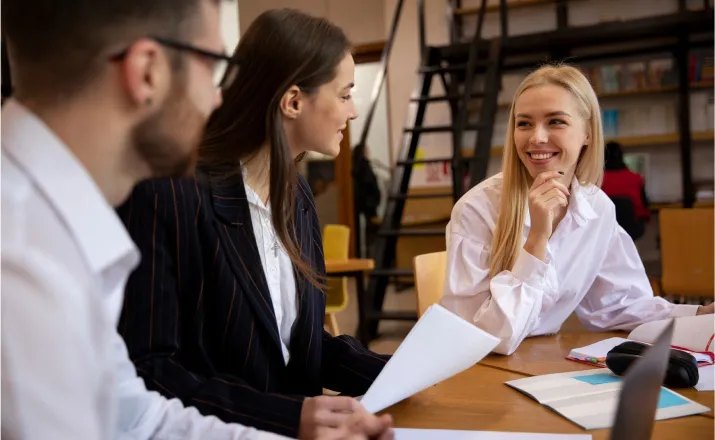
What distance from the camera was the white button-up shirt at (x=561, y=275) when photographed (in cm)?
153

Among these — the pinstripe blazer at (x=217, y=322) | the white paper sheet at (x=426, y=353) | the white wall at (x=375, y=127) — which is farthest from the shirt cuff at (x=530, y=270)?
the white wall at (x=375, y=127)

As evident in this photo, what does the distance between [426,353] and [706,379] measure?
551mm

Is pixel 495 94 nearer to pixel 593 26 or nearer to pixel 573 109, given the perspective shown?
pixel 593 26

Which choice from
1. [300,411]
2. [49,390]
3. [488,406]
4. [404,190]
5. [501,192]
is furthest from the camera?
[404,190]

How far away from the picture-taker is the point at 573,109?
1.84 meters

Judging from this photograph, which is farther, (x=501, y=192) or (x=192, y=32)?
(x=501, y=192)

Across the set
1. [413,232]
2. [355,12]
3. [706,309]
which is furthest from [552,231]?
[355,12]

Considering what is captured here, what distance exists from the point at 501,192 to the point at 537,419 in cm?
97

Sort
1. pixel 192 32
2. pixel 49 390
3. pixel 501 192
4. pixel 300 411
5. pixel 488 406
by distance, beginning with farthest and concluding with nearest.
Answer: pixel 501 192
pixel 488 406
pixel 300 411
pixel 192 32
pixel 49 390

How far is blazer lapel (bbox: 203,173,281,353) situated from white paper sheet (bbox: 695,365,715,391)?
0.72 m

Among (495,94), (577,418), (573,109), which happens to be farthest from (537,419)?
(495,94)

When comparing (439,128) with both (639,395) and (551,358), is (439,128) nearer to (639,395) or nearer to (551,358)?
(551,358)

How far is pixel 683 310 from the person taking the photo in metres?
1.63

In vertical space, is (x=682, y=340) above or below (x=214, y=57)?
below
